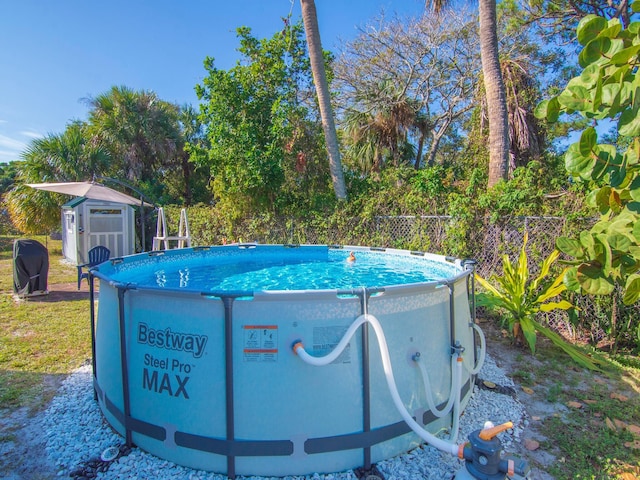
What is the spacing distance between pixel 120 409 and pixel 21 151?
15898 millimetres

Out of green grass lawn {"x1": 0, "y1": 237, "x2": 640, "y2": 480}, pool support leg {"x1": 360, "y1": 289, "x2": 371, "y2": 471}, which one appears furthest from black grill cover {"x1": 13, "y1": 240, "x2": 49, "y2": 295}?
pool support leg {"x1": 360, "y1": 289, "x2": 371, "y2": 471}

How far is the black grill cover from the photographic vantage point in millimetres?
7660

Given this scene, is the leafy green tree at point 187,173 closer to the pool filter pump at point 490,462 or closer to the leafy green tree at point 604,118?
the pool filter pump at point 490,462

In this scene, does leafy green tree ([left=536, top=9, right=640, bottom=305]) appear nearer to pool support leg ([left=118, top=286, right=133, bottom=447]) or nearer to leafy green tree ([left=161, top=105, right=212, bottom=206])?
pool support leg ([left=118, top=286, right=133, bottom=447])

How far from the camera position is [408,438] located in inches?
114

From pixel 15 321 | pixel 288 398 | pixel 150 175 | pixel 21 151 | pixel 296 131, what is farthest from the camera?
pixel 150 175

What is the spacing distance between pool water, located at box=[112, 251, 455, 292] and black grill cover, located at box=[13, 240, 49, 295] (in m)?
2.89

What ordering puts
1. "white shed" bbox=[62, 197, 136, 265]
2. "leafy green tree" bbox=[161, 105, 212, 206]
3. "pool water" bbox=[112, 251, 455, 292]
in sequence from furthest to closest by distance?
"leafy green tree" bbox=[161, 105, 212, 206], "white shed" bbox=[62, 197, 136, 265], "pool water" bbox=[112, 251, 455, 292]

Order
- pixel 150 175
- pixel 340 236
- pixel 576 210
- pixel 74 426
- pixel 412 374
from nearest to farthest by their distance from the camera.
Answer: pixel 412 374, pixel 74 426, pixel 576 210, pixel 340 236, pixel 150 175

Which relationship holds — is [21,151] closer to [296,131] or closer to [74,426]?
[296,131]

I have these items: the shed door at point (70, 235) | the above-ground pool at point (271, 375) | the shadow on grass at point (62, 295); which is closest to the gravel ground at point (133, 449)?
the above-ground pool at point (271, 375)

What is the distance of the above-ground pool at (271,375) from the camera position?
2.57 m

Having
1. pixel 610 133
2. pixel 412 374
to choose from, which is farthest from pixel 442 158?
pixel 412 374

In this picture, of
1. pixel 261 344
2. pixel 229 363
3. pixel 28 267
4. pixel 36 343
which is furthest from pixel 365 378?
pixel 28 267
